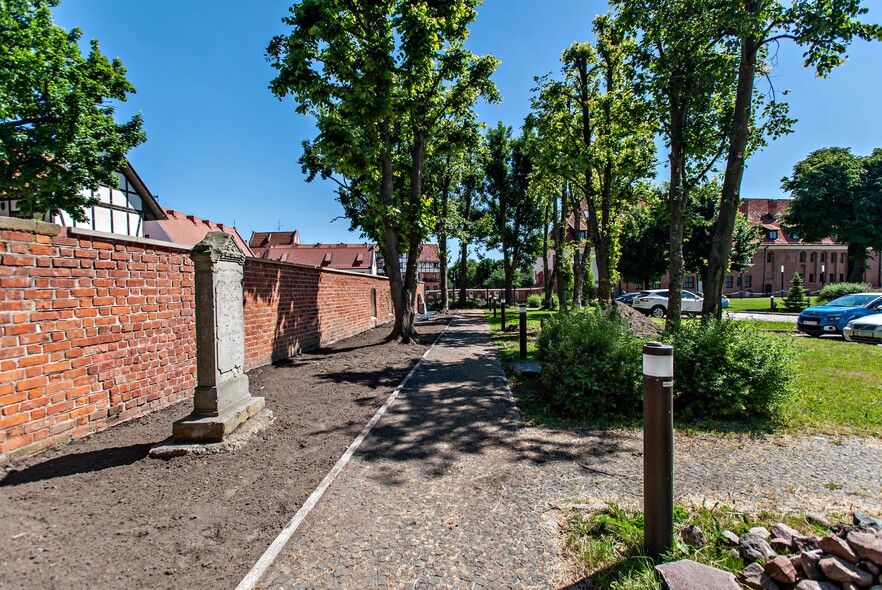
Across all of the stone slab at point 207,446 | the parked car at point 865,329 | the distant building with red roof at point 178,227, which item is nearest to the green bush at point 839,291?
the parked car at point 865,329

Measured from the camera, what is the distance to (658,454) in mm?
2336

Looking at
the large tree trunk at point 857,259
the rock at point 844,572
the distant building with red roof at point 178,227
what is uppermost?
the distant building with red roof at point 178,227

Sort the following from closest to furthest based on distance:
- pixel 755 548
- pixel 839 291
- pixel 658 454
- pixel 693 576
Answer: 1. pixel 693 576
2. pixel 755 548
3. pixel 658 454
4. pixel 839 291

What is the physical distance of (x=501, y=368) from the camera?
28.0ft

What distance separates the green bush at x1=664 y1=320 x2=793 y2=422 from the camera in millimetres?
4803

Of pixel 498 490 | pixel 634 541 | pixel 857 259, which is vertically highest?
pixel 857 259

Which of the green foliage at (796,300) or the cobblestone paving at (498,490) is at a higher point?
the green foliage at (796,300)

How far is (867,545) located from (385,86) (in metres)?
11.7

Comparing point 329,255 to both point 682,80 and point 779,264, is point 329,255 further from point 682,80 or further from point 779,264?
point 779,264

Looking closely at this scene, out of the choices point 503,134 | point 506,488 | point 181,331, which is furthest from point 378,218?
point 503,134

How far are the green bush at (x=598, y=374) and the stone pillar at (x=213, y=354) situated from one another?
3.94 m

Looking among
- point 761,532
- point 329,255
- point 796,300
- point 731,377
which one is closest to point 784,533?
point 761,532

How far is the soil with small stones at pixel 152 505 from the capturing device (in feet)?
7.26

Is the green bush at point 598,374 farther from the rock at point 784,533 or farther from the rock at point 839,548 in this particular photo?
the rock at point 839,548
